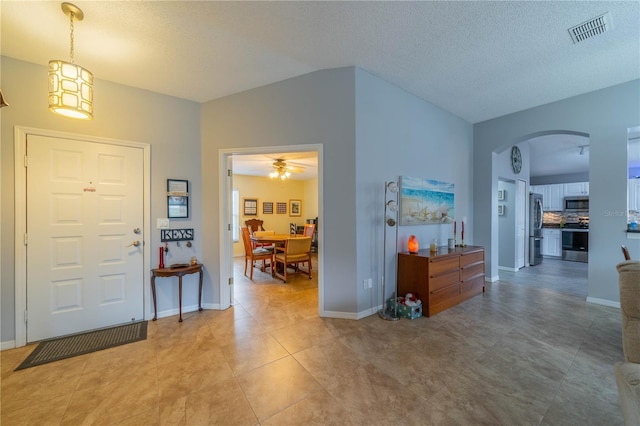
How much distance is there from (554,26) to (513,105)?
1.86 meters

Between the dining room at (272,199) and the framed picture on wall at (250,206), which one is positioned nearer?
the dining room at (272,199)

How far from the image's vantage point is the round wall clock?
16.6 ft

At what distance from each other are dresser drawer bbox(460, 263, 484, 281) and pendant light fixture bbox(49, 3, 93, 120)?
4428 millimetres

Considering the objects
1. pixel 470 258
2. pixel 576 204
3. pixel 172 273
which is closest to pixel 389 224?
pixel 470 258

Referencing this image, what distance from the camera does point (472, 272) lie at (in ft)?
11.7

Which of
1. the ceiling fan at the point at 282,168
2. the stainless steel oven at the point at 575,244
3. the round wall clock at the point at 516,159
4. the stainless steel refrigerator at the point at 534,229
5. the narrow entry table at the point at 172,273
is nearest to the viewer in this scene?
the narrow entry table at the point at 172,273

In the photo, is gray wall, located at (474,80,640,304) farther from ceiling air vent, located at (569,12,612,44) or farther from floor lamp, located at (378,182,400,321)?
floor lamp, located at (378,182,400,321)

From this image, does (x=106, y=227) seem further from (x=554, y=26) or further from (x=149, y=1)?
(x=554, y=26)

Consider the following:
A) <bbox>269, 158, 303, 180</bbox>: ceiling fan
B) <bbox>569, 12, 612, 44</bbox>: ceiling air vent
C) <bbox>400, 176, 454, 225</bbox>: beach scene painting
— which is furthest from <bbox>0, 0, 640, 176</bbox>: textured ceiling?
<bbox>269, 158, 303, 180</bbox>: ceiling fan

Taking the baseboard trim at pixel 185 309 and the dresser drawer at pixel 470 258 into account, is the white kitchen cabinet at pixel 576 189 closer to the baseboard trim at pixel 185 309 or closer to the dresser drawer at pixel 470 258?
the dresser drawer at pixel 470 258

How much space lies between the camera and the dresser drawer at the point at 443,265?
2957mm

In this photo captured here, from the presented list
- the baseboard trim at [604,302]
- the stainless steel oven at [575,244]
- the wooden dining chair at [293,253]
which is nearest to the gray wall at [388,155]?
the wooden dining chair at [293,253]

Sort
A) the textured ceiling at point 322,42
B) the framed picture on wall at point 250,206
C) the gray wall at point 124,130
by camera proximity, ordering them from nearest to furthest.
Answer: the textured ceiling at point 322,42 → the gray wall at point 124,130 → the framed picture on wall at point 250,206

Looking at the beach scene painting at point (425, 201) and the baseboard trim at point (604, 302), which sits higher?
the beach scene painting at point (425, 201)
